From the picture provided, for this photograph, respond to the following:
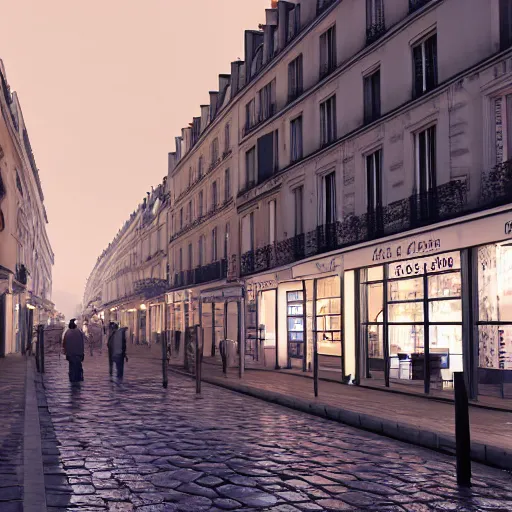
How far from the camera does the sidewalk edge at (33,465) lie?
5.36 m

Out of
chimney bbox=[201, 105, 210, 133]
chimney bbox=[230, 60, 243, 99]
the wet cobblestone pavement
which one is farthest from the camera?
chimney bbox=[201, 105, 210, 133]

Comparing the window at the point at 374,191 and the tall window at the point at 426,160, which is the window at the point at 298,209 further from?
the tall window at the point at 426,160

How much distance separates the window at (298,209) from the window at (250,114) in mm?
5726

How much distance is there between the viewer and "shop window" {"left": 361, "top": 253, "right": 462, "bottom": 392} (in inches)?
574

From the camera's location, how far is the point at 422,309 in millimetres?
15617

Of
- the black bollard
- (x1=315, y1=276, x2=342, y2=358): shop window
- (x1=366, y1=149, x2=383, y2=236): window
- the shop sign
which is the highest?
(x1=366, y1=149, x2=383, y2=236): window

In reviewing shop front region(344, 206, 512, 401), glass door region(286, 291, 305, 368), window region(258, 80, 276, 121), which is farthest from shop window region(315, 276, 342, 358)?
window region(258, 80, 276, 121)

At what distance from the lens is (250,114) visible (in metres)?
28.7

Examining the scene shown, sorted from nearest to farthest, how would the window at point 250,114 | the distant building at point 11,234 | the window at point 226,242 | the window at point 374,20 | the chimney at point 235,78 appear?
the window at point 374,20, the window at point 250,114, the distant building at point 11,234, the chimney at point 235,78, the window at point 226,242

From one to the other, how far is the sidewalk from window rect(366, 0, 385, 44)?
8642 mm

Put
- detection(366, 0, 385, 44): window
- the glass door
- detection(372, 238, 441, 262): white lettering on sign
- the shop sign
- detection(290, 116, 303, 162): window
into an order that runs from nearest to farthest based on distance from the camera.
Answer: detection(372, 238, 441, 262): white lettering on sign
detection(366, 0, 385, 44): window
the shop sign
the glass door
detection(290, 116, 303, 162): window

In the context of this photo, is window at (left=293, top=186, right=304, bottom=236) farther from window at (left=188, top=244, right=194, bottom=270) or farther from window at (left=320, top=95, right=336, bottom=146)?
window at (left=188, top=244, right=194, bottom=270)

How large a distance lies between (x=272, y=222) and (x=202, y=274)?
37.4ft

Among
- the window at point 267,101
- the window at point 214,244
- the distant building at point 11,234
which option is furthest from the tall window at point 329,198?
the window at point 214,244
